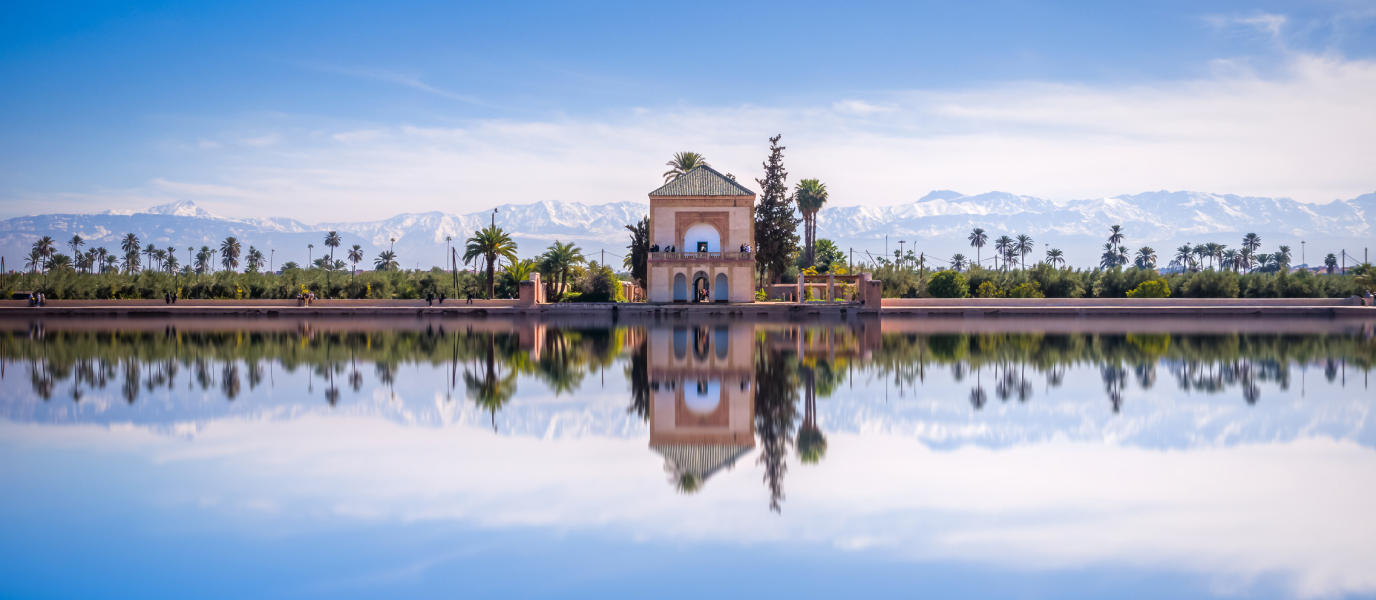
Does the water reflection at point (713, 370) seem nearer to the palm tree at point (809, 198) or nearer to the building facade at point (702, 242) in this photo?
the building facade at point (702, 242)

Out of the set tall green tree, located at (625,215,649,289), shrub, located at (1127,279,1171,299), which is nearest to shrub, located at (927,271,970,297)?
shrub, located at (1127,279,1171,299)

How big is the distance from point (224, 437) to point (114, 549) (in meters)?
3.35

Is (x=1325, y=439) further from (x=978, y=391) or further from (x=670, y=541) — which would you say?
(x=670, y=541)

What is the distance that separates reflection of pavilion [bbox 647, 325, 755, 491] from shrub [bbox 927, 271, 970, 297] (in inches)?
929

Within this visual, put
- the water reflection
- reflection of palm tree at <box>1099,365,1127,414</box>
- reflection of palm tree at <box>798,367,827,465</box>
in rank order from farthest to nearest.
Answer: reflection of palm tree at <box>1099,365,1127,414</box> → the water reflection → reflection of palm tree at <box>798,367,827,465</box>

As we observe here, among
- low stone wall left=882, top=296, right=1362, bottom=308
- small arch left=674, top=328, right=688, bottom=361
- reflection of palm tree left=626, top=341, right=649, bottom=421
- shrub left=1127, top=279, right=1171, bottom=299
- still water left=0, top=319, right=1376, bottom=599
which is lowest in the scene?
still water left=0, top=319, right=1376, bottom=599

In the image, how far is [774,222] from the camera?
40.1 metres

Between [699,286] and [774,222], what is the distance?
584 centimetres

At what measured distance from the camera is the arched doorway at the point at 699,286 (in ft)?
119

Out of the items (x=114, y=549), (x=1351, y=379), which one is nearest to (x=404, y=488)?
(x=114, y=549)

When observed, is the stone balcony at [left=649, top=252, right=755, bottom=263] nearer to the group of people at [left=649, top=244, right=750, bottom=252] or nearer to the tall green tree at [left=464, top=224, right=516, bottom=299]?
the group of people at [left=649, top=244, right=750, bottom=252]

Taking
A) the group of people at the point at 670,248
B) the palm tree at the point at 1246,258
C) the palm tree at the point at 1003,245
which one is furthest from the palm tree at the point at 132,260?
the palm tree at the point at 1246,258

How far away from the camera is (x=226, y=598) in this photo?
4.61 metres

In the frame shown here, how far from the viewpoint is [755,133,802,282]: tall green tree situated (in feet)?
131
